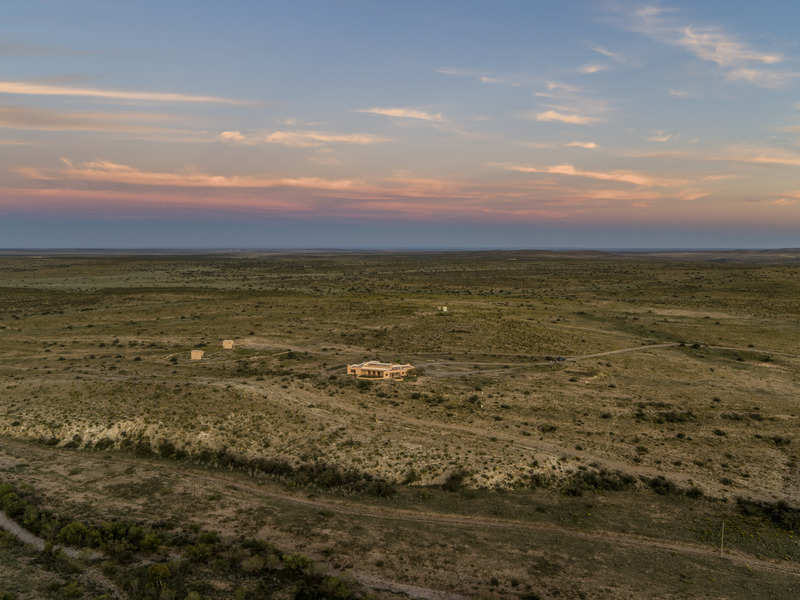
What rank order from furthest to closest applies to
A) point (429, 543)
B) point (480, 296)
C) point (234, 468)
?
point (480, 296), point (234, 468), point (429, 543)

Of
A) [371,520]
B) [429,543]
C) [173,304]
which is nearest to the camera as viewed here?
[429,543]

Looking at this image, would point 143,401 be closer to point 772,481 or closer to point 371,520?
point 371,520

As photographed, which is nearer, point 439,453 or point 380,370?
point 439,453

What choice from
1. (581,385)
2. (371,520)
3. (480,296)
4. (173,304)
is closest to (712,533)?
(371,520)

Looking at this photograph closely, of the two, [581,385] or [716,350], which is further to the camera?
[716,350]

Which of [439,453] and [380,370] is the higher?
[380,370]
